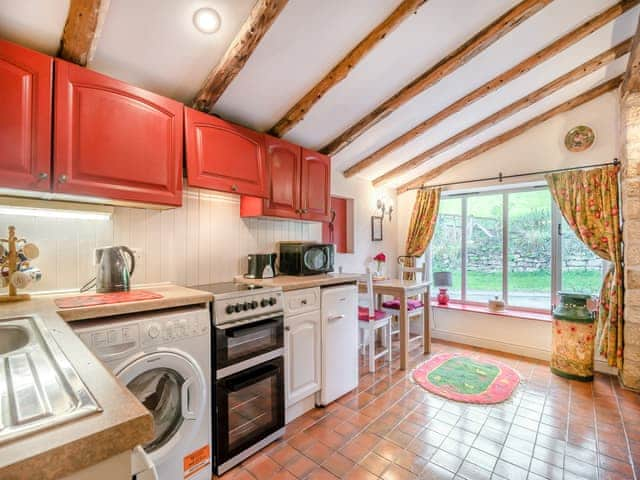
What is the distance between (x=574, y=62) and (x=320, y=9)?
8.07 feet

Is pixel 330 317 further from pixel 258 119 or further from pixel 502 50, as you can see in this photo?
pixel 502 50

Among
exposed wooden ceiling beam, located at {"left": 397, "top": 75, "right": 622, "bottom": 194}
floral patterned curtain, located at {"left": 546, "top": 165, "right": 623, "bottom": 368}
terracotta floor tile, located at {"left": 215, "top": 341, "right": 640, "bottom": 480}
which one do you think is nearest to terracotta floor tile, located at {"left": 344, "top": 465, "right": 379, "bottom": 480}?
terracotta floor tile, located at {"left": 215, "top": 341, "right": 640, "bottom": 480}

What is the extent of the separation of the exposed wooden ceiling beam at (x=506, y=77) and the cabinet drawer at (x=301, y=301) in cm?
187

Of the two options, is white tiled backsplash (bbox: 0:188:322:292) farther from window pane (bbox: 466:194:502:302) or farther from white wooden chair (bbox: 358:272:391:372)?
window pane (bbox: 466:194:502:302)

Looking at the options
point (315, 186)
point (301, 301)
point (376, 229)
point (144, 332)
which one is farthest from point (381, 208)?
point (144, 332)

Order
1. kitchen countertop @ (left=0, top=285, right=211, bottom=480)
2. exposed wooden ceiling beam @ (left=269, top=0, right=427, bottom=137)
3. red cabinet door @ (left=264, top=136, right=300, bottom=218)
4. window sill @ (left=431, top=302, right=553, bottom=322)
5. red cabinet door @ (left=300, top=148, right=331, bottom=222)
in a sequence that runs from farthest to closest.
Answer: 1. window sill @ (left=431, top=302, right=553, bottom=322)
2. red cabinet door @ (left=300, top=148, right=331, bottom=222)
3. red cabinet door @ (left=264, top=136, right=300, bottom=218)
4. exposed wooden ceiling beam @ (left=269, top=0, right=427, bottom=137)
5. kitchen countertop @ (left=0, top=285, right=211, bottom=480)

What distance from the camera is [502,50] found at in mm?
2438

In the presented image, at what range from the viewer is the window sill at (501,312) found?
3.60 metres

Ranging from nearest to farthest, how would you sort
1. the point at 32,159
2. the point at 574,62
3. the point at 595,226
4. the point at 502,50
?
the point at 32,159 → the point at 502,50 → the point at 574,62 → the point at 595,226

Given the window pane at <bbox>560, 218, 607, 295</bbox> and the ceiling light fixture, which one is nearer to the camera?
the ceiling light fixture

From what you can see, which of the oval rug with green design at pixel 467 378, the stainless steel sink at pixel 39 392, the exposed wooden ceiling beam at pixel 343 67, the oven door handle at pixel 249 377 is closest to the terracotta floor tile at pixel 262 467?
the oven door handle at pixel 249 377

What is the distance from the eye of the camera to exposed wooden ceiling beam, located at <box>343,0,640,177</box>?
2268 mm

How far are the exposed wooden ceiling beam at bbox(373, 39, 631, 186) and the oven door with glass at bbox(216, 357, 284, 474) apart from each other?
115 inches

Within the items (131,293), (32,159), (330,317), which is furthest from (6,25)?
(330,317)
